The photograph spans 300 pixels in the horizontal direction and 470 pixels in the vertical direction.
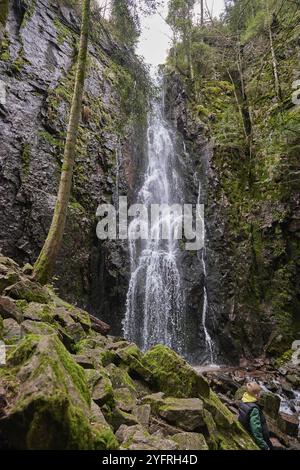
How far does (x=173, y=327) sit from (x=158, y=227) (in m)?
4.70

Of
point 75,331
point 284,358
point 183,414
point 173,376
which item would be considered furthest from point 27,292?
point 284,358

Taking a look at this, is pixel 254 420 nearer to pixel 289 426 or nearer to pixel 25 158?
pixel 289 426

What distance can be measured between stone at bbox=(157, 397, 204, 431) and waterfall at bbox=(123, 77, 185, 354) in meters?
8.87

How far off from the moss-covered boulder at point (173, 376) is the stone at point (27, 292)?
84.6 inches

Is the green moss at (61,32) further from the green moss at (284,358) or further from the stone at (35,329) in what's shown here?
the green moss at (284,358)

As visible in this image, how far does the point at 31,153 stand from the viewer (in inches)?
431

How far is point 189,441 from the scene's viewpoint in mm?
3398

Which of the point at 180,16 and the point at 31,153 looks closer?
the point at 31,153

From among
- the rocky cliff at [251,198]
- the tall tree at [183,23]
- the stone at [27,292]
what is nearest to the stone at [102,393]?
the stone at [27,292]

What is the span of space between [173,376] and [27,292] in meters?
2.83

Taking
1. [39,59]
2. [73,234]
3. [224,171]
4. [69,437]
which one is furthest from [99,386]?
[224,171]

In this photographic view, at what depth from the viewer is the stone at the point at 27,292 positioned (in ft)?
17.8

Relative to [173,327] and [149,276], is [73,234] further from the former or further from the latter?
[173,327]

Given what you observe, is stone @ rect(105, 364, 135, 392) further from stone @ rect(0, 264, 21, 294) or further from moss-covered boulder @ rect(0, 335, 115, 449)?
stone @ rect(0, 264, 21, 294)
